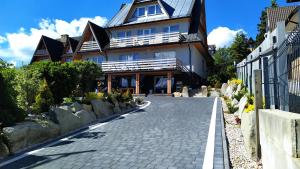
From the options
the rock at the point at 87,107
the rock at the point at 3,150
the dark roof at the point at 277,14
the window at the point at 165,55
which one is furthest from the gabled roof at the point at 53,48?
the rock at the point at 3,150

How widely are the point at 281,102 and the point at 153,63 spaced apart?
24091 mm

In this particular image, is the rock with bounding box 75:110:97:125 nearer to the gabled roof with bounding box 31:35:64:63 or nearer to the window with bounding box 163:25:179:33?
the window with bounding box 163:25:179:33

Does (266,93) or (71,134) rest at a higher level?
(266,93)

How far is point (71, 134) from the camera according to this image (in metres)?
10.9

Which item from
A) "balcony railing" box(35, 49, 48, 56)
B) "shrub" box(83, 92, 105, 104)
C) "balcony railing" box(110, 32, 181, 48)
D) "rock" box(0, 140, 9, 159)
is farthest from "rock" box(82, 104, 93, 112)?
"balcony railing" box(35, 49, 48, 56)

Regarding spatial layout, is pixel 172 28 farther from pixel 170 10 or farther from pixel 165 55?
pixel 165 55

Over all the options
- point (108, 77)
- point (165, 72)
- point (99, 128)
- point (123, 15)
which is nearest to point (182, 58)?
point (165, 72)

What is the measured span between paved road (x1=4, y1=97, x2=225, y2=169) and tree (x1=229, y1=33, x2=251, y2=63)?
32.4m

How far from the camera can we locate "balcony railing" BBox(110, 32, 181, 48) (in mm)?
31353

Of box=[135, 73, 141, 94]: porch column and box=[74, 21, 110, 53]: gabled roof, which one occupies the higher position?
box=[74, 21, 110, 53]: gabled roof

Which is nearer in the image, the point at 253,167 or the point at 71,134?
the point at 253,167

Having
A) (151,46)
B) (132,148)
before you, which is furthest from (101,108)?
(151,46)

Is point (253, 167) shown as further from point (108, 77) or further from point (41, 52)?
point (41, 52)

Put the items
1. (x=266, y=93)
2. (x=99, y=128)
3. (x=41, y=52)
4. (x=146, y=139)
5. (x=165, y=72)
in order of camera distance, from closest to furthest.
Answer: (x=266, y=93), (x=146, y=139), (x=99, y=128), (x=165, y=72), (x=41, y=52)
